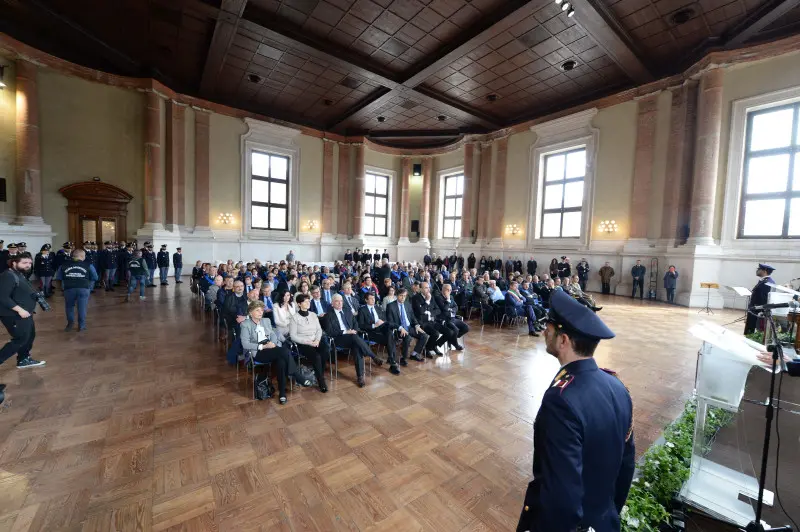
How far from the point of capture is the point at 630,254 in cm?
1305

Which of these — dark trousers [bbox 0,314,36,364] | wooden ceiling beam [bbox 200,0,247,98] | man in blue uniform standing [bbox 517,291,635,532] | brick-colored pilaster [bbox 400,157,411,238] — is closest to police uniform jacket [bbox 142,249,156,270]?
wooden ceiling beam [bbox 200,0,247,98]

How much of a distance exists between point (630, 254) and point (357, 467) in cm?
1402

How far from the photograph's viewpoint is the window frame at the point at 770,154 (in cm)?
991

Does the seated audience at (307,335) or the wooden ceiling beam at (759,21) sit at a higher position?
the wooden ceiling beam at (759,21)

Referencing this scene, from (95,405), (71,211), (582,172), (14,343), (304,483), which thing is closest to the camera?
(304,483)

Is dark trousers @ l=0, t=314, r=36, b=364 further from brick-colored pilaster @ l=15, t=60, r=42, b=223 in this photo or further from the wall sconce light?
the wall sconce light

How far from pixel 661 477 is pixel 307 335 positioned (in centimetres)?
380

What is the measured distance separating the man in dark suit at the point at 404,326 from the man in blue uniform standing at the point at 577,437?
4060mm

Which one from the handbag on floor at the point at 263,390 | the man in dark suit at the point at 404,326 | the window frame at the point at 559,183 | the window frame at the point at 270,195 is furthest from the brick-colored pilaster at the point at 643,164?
the window frame at the point at 270,195

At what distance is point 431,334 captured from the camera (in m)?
5.71

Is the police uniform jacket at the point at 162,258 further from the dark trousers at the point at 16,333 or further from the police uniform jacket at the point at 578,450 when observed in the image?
the police uniform jacket at the point at 578,450

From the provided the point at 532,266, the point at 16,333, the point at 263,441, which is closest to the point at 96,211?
the point at 16,333

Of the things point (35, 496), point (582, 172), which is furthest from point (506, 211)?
point (35, 496)

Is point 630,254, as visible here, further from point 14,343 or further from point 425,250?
point 14,343
